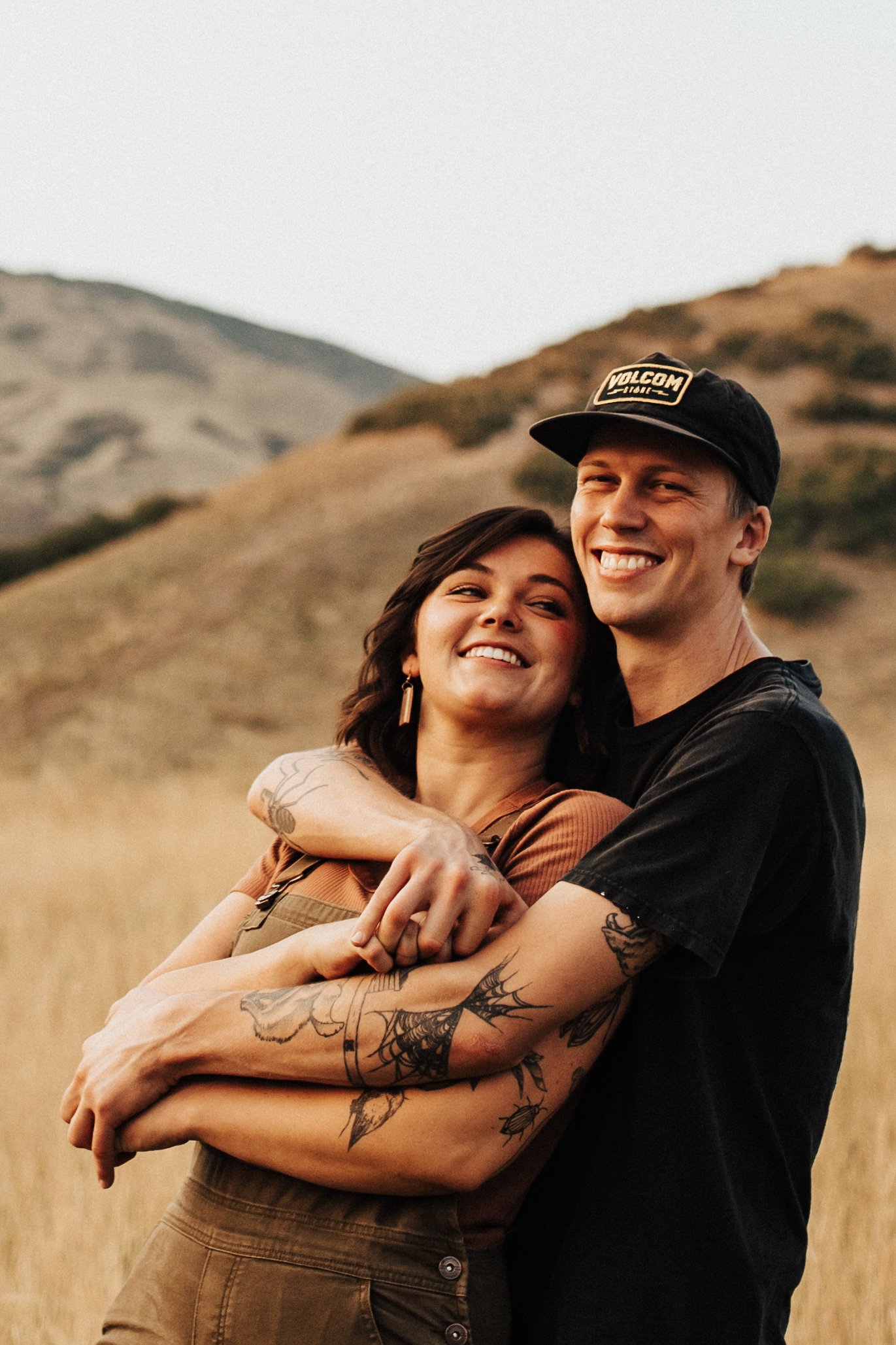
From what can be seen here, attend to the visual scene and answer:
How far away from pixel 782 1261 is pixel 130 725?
20.9 meters

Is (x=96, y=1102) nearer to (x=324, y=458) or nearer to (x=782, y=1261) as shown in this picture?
(x=782, y=1261)

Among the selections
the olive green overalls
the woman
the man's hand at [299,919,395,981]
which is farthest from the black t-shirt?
the man's hand at [299,919,395,981]

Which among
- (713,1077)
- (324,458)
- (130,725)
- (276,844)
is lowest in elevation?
(130,725)

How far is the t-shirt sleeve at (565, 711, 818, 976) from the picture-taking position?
2.14 metres

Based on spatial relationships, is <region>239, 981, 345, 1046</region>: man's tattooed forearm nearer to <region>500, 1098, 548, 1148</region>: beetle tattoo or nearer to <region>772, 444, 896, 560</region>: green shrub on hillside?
<region>500, 1098, 548, 1148</region>: beetle tattoo

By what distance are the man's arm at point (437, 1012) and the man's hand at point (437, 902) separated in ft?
0.17

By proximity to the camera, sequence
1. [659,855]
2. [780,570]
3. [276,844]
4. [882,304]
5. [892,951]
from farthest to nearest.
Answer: [882,304], [780,570], [892,951], [276,844], [659,855]

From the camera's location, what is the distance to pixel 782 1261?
2.36 metres

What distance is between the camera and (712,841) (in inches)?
85.2

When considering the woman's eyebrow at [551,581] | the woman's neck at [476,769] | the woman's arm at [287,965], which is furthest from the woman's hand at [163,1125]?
the woman's eyebrow at [551,581]

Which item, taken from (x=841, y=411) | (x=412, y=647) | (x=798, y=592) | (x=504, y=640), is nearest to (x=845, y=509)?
(x=798, y=592)

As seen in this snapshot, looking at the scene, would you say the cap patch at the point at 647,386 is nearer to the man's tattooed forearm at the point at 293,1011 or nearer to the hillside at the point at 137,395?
the man's tattooed forearm at the point at 293,1011

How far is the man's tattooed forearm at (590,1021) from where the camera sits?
2289mm

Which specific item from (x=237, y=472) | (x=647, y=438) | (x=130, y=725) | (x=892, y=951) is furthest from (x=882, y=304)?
(x=237, y=472)
